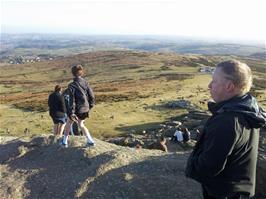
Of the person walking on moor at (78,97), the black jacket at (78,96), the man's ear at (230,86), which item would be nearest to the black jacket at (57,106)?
the person walking on moor at (78,97)

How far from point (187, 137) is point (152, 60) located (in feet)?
374

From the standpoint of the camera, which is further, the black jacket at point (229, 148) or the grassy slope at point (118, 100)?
the grassy slope at point (118, 100)

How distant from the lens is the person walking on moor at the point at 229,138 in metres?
5.48

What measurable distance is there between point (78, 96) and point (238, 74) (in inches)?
388

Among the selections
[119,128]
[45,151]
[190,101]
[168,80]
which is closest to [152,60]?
[168,80]

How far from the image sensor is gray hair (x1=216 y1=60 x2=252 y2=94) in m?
5.55

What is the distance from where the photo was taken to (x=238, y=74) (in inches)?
218

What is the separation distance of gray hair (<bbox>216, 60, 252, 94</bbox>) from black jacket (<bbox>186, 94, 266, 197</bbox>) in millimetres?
179

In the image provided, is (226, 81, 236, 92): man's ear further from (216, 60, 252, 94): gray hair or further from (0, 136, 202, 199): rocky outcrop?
(0, 136, 202, 199): rocky outcrop

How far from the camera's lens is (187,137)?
27.4m

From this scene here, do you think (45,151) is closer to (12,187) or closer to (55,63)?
(12,187)

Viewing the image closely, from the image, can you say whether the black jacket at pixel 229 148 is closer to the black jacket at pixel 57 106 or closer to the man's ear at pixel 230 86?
the man's ear at pixel 230 86

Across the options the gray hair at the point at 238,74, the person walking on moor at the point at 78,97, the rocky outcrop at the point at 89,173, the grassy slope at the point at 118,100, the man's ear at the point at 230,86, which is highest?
the gray hair at the point at 238,74

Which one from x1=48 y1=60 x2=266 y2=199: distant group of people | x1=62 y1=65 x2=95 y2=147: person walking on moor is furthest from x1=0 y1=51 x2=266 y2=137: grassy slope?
x1=48 y1=60 x2=266 y2=199: distant group of people
